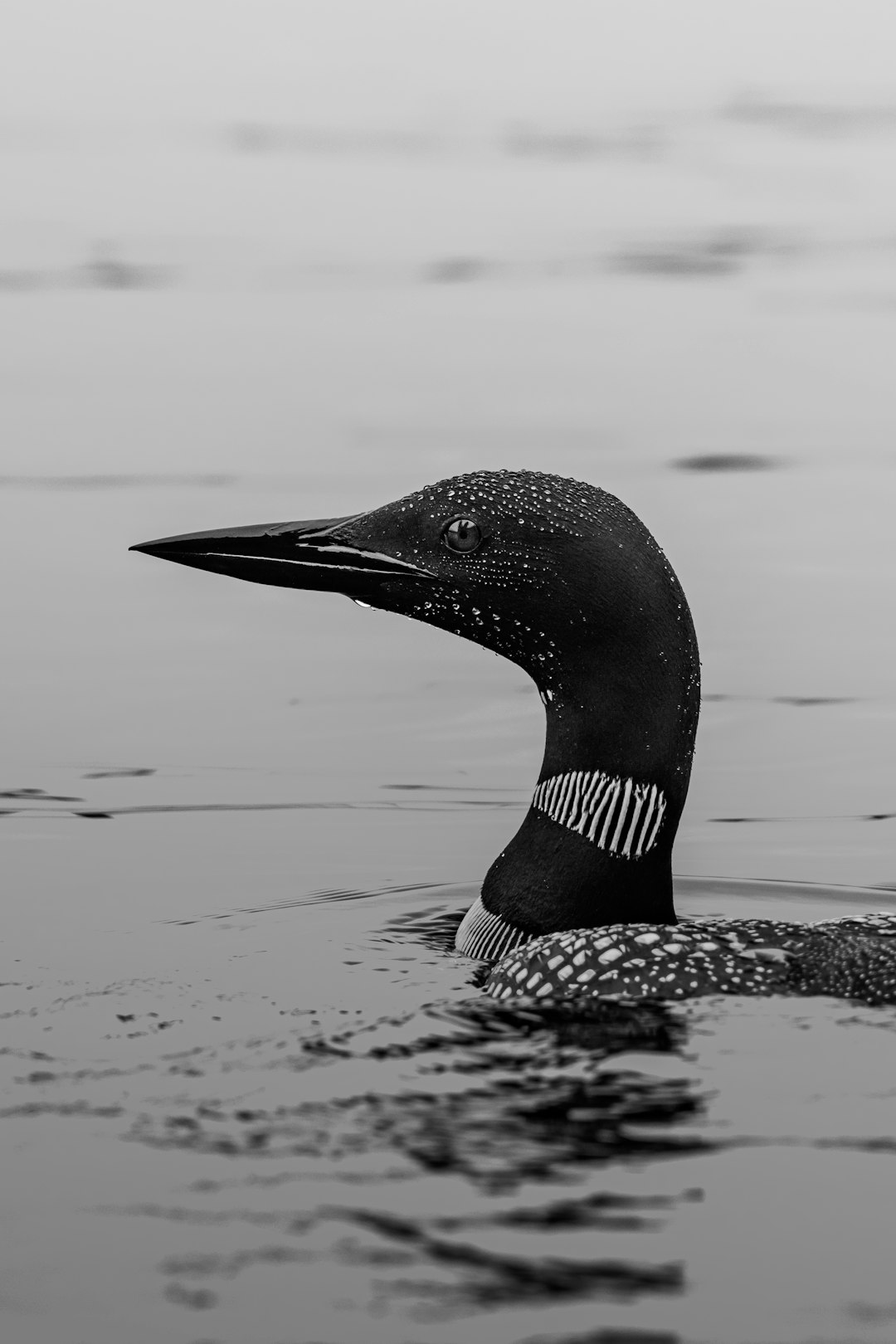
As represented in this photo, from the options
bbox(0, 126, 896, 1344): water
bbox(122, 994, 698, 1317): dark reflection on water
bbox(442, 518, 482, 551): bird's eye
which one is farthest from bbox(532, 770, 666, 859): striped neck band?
bbox(122, 994, 698, 1317): dark reflection on water

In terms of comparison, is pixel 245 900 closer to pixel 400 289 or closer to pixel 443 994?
pixel 443 994

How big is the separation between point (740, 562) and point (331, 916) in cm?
332

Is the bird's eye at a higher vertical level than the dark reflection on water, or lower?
higher

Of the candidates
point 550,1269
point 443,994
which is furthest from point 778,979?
point 550,1269

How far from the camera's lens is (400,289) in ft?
39.5

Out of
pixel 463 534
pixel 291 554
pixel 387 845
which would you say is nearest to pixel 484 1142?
pixel 463 534

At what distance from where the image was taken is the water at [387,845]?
2.88 m

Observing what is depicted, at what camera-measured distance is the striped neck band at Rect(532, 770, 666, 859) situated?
430 cm

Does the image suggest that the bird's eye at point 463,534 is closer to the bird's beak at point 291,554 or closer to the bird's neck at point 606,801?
the bird's beak at point 291,554

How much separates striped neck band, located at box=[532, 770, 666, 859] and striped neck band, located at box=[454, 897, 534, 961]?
23 centimetres

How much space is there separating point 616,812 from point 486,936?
347mm

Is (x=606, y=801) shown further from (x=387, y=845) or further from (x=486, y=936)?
(x=387, y=845)

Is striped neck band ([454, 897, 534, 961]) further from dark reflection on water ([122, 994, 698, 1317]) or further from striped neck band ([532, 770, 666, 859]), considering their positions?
dark reflection on water ([122, 994, 698, 1317])

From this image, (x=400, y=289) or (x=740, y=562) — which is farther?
(x=400, y=289)
